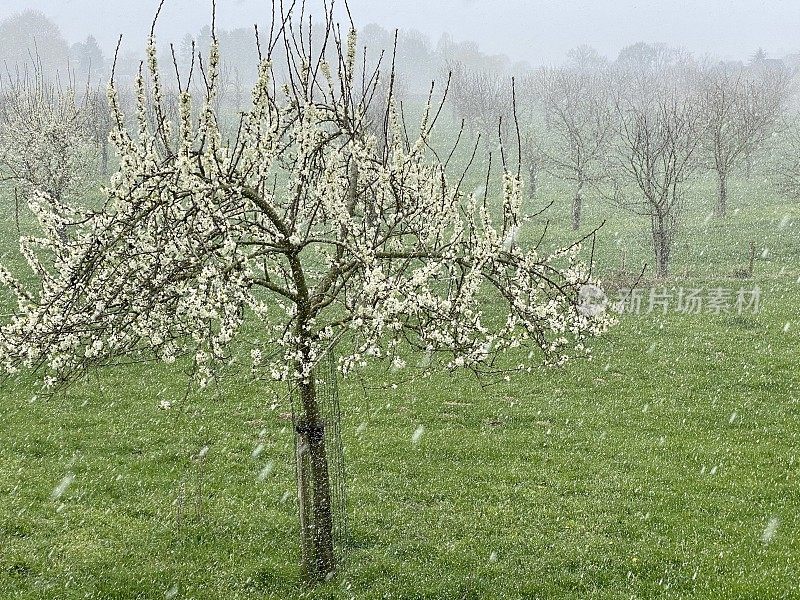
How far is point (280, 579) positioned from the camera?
Result: 11.2 metres

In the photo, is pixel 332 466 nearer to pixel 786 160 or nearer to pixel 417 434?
pixel 417 434

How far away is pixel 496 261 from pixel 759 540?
24.2 feet

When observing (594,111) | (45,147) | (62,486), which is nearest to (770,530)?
(62,486)

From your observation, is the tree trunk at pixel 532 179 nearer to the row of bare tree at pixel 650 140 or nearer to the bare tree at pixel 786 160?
the row of bare tree at pixel 650 140

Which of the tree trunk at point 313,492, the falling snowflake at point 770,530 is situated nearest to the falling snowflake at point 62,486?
the tree trunk at point 313,492

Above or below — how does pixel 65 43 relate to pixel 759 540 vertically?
above

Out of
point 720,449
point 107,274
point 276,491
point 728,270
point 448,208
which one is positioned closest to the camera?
point 107,274

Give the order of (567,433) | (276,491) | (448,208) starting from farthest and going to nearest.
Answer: (567,433)
(276,491)
(448,208)

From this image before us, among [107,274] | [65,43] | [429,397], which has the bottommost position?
[429,397]

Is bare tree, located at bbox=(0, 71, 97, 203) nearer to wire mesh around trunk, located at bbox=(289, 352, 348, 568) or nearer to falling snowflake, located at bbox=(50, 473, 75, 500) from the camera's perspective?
falling snowflake, located at bbox=(50, 473, 75, 500)

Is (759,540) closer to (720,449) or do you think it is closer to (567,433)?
(720,449)

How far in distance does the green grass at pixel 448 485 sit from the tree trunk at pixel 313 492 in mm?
482

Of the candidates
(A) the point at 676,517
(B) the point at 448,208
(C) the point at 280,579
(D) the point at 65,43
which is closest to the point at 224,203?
(B) the point at 448,208

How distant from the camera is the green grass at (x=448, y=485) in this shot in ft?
36.0
